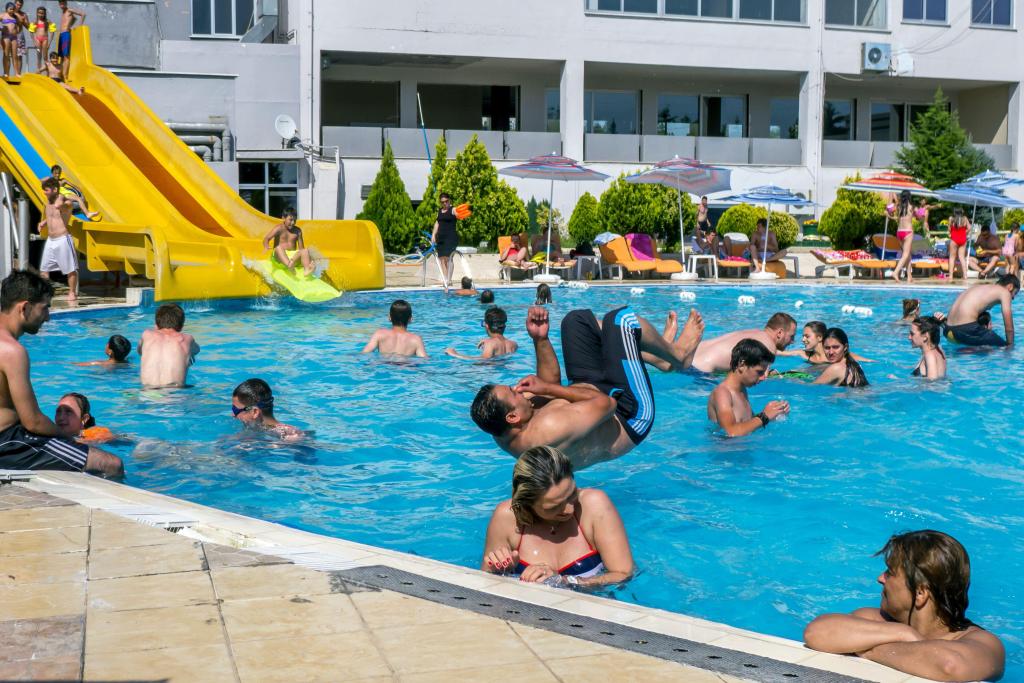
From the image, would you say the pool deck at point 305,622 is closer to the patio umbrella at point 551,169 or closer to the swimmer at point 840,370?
the swimmer at point 840,370

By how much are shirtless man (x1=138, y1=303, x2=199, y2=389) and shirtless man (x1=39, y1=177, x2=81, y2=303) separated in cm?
587

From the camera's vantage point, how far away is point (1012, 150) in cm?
3131

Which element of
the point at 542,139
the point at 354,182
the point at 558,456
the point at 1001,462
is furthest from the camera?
the point at 542,139

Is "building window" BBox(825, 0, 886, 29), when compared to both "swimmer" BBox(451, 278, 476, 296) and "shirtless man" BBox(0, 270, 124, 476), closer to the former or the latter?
"swimmer" BBox(451, 278, 476, 296)

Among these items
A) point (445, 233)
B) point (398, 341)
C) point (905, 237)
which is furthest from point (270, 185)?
point (398, 341)

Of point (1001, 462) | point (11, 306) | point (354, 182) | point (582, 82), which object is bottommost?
point (1001, 462)

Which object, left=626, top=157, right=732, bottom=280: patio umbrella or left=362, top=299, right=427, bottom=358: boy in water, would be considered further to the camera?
left=626, top=157, right=732, bottom=280: patio umbrella

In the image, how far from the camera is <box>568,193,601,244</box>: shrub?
81.5ft

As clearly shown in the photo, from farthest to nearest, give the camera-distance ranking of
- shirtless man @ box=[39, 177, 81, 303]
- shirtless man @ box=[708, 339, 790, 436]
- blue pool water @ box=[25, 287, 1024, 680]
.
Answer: shirtless man @ box=[39, 177, 81, 303] → shirtless man @ box=[708, 339, 790, 436] → blue pool water @ box=[25, 287, 1024, 680]

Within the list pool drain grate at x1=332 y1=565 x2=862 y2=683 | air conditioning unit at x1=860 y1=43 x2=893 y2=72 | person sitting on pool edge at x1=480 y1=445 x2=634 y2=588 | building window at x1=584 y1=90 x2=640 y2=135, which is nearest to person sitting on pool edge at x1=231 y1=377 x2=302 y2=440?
person sitting on pool edge at x1=480 y1=445 x2=634 y2=588

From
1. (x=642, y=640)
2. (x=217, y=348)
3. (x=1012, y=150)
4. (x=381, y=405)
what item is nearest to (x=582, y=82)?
(x=1012, y=150)

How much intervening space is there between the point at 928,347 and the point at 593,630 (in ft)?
25.4

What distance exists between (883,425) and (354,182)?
19.1 m

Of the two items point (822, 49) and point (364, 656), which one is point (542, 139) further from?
point (364, 656)
